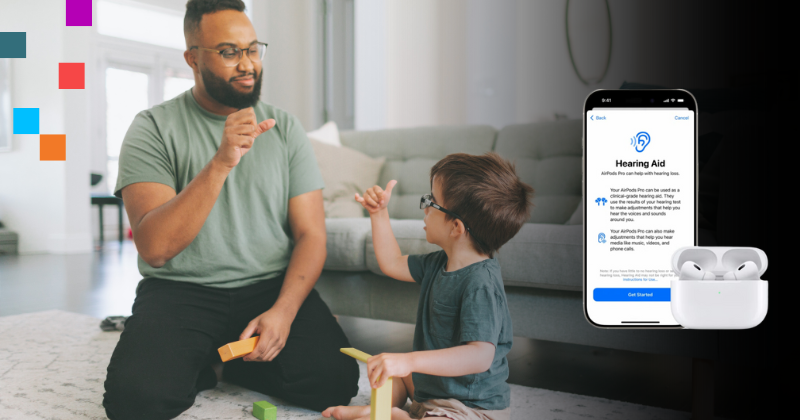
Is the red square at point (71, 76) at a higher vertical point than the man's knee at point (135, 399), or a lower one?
higher

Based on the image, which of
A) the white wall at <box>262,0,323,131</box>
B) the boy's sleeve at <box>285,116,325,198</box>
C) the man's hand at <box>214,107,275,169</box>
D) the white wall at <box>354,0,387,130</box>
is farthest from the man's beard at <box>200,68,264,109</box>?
the white wall at <box>354,0,387,130</box>

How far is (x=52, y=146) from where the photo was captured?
172 centimetres

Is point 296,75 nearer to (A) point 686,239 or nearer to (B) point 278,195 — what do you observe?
(B) point 278,195

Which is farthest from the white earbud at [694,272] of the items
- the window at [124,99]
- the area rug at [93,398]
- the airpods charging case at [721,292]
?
the window at [124,99]

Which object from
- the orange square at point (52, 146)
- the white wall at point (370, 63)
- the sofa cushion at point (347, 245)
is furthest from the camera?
the white wall at point (370, 63)

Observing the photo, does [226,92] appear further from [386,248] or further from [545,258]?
[545,258]

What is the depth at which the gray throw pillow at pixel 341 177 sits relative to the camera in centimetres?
179

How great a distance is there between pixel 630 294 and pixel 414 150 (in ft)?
4.36

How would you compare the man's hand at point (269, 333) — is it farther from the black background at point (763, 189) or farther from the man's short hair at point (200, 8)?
the black background at point (763, 189)

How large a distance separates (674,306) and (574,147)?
114cm

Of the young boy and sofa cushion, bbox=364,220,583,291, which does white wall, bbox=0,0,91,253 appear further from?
sofa cushion, bbox=364,220,583,291

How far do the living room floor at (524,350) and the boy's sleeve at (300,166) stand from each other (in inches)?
22.6

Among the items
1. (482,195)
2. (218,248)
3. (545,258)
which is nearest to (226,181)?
(218,248)

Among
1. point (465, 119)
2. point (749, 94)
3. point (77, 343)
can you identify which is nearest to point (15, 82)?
point (77, 343)
